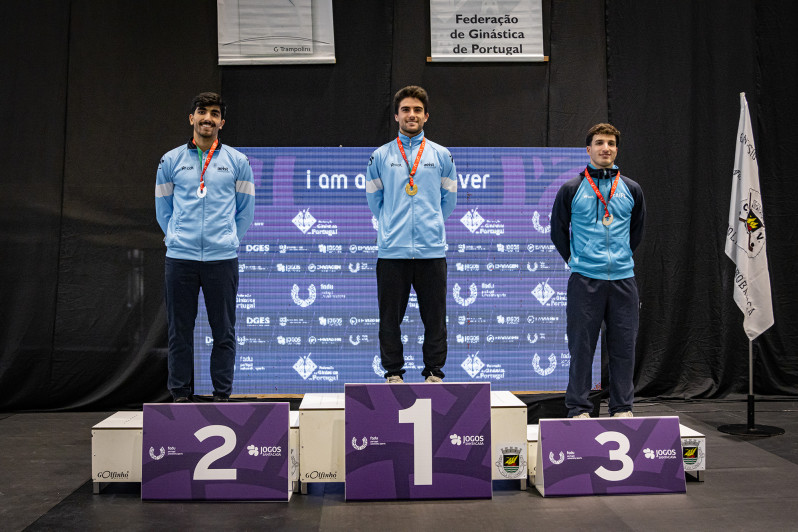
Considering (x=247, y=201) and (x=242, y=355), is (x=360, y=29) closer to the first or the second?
(x=247, y=201)

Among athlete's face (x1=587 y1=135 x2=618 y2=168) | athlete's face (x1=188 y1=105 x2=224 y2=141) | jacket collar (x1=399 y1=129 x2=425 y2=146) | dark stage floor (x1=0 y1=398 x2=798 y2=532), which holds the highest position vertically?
athlete's face (x1=188 y1=105 x2=224 y2=141)

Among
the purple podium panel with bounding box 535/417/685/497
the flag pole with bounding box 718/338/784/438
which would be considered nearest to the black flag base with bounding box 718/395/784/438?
the flag pole with bounding box 718/338/784/438

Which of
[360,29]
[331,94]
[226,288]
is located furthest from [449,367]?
[360,29]

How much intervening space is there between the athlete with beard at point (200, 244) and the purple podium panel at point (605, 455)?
1494 mm

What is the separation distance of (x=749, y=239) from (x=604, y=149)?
55.9 inches

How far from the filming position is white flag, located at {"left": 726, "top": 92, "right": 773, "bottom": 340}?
4113mm

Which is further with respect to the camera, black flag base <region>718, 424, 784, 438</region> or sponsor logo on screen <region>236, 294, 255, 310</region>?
sponsor logo on screen <region>236, 294, 255, 310</region>

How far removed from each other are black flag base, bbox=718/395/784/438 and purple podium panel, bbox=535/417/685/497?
4.35 ft

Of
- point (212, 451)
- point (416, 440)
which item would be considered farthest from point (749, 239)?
point (212, 451)

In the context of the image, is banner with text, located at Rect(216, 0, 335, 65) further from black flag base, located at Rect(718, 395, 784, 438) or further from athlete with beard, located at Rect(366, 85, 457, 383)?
black flag base, located at Rect(718, 395, 784, 438)

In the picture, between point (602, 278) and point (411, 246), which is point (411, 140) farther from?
point (602, 278)

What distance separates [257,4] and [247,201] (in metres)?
1.97

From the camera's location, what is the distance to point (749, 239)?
412 centimetres

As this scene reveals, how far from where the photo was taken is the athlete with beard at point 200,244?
10.5 feet
